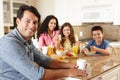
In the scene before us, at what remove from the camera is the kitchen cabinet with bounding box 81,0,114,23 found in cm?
395

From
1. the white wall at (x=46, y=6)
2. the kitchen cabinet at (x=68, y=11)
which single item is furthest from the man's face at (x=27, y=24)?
the white wall at (x=46, y=6)

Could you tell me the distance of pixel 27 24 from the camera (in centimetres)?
135

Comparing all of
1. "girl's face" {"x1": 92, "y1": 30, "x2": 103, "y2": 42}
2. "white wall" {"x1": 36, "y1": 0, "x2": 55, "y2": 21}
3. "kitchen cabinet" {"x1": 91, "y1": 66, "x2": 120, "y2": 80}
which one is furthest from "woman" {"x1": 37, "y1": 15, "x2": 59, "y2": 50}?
"white wall" {"x1": 36, "y1": 0, "x2": 55, "y2": 21}

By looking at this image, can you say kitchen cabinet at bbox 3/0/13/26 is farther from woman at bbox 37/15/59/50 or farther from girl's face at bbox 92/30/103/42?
girl's face at bbox 92/30/103/42

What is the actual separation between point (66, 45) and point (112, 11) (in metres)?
1.62

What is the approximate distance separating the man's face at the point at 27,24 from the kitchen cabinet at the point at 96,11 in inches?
112

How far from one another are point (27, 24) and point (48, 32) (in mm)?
1890

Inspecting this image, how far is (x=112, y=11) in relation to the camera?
154 inches

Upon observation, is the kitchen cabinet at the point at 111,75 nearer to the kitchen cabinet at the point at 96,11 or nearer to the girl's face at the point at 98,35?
the girl's face at the point at 98,35

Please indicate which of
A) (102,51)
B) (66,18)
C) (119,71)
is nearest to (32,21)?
(119,71)

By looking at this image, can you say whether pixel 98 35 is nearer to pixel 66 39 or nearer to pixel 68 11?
pixel 66 39

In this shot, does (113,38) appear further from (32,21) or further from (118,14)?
(32,21)

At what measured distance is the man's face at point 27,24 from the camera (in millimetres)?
1332

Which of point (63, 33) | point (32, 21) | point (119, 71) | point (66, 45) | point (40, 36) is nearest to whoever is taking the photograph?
point (32, 21)
